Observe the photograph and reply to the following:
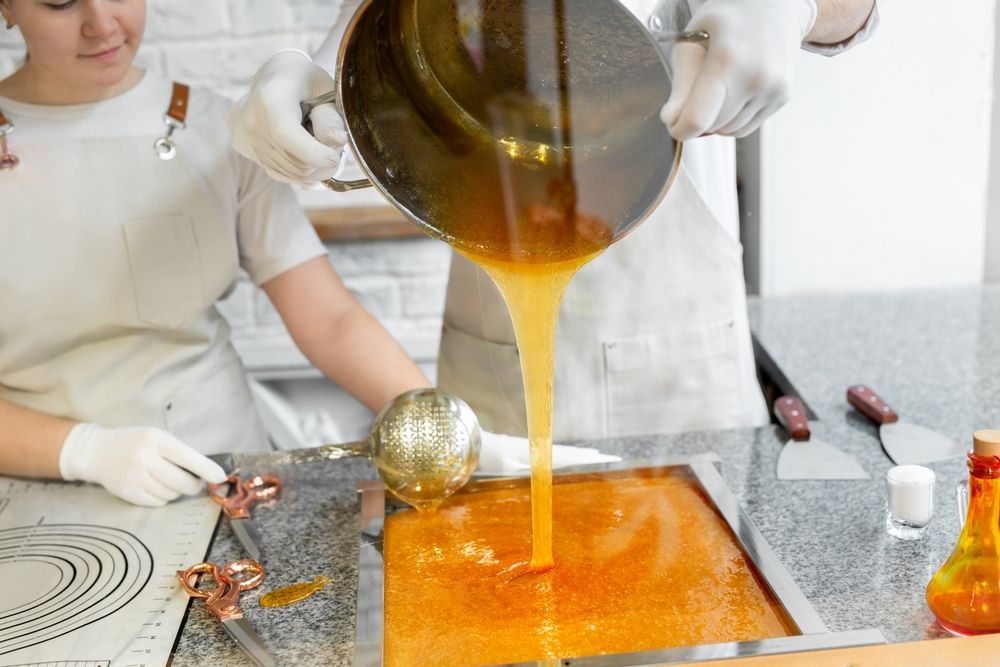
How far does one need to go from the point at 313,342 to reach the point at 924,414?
2.56 ft

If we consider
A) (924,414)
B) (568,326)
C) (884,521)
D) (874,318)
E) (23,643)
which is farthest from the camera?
(874,318)

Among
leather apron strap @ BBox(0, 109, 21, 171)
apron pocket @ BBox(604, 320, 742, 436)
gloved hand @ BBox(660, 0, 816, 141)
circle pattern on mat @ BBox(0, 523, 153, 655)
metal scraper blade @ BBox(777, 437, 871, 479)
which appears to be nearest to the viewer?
gloved hand @ BBox(660, 0, 816, 141)

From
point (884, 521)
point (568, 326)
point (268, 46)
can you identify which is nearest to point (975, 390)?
point (884, 521)

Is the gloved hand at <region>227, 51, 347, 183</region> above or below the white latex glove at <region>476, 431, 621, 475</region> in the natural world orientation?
above

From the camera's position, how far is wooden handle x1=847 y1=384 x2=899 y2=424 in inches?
46.0

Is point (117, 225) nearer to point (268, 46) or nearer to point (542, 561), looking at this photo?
point (268, 46)

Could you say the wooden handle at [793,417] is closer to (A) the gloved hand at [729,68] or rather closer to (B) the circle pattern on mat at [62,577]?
(A) the gloved hand at [729,68]

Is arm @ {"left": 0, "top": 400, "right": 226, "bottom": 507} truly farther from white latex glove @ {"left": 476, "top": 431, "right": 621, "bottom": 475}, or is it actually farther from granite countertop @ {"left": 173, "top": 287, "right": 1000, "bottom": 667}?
white latex glove @ {"left": 476, "top": 431, "right": 621, "bottom": 475}

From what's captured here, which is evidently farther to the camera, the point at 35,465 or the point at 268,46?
the point at 268,46

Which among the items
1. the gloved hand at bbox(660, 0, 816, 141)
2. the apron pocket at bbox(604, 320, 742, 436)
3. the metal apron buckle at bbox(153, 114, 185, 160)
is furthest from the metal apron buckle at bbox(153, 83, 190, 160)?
the gloved hand at bbox(660, 0, 816, 141)

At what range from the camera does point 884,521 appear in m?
0.97

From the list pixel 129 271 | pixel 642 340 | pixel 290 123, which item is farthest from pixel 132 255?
pixel 642 340

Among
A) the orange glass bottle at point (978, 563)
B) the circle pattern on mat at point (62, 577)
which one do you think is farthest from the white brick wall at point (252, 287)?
the orange glass bottle at point (978, 563)

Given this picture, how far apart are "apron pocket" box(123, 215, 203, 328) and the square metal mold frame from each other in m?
0.40
